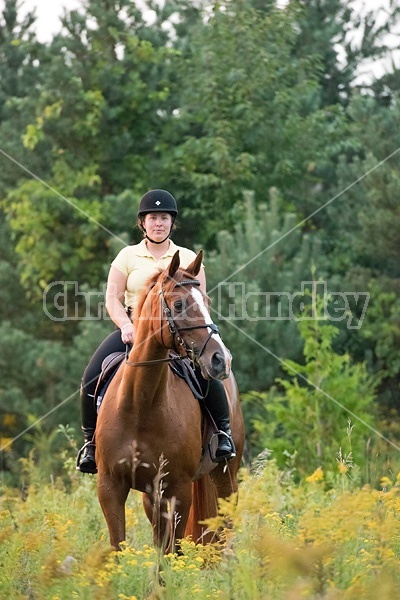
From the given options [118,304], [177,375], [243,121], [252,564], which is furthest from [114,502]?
[243,121]

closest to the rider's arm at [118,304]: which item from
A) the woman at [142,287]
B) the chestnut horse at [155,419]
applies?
the woman at [142,287]

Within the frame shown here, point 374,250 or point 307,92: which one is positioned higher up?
point 307,92

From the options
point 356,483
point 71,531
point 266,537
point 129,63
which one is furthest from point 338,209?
point 266,537

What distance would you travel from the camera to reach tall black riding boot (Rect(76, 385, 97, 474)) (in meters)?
7.47

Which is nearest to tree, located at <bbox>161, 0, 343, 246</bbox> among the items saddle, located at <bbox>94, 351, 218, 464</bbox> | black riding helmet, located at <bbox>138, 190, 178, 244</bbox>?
black riding helmet, located at <bbox>138, 190, 178, 244</bbox>

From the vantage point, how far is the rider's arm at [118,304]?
7164mm

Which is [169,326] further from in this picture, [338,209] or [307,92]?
[307,92]

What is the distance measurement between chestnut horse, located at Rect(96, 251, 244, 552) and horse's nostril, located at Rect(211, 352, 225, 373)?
24 centimetres

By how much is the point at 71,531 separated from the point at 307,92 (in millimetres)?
19601

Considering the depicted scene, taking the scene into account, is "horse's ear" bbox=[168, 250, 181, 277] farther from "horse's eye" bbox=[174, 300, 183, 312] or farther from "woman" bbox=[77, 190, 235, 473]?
"woman" bbox=[77, 190, 235, 473]

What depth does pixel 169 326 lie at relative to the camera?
6566mm

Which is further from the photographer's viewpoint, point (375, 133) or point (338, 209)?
point (338, 209)

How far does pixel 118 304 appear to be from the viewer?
24.1 ft

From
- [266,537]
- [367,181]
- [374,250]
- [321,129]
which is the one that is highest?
[321,129]
